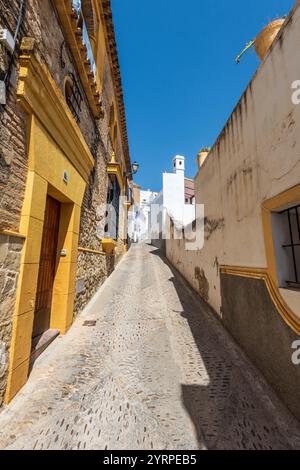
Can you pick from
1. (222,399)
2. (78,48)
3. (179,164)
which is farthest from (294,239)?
(179,164)

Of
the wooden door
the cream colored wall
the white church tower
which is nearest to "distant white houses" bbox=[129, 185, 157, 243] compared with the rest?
the white church tower

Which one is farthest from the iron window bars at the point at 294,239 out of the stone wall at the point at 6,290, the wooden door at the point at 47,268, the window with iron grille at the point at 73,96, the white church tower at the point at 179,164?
the white church tower at the point at 179,164

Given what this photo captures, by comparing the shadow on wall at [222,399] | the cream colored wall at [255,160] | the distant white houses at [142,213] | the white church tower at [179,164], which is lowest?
the shadow on wall at [222,399]

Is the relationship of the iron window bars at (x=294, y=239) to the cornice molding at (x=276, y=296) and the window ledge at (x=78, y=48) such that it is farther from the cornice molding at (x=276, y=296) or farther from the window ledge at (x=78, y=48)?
the window ledge at (x=78, y=48)

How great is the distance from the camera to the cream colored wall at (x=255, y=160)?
8.00ft

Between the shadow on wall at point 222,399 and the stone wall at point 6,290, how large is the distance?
2.22m

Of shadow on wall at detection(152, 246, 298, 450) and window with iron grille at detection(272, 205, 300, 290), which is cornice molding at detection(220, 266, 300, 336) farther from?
shadow on wall at detection(152, 246, 298, 450)

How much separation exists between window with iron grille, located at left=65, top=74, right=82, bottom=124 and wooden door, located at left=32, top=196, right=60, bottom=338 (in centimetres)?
210

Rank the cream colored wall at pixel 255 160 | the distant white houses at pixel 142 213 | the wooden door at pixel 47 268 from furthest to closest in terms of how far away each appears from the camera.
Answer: the distant white houses at pixel 142 213, the wooden door at pixel 47 268, the cream colored wall at pixel 255 160

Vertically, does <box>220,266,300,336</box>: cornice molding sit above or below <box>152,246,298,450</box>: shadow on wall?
above

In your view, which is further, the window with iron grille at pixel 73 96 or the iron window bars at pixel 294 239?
the window with iron grille at pixel 73 96

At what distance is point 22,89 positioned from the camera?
2516mm

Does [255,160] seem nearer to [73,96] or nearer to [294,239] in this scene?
[294,239]

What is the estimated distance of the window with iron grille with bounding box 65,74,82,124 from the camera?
423 centimetres
